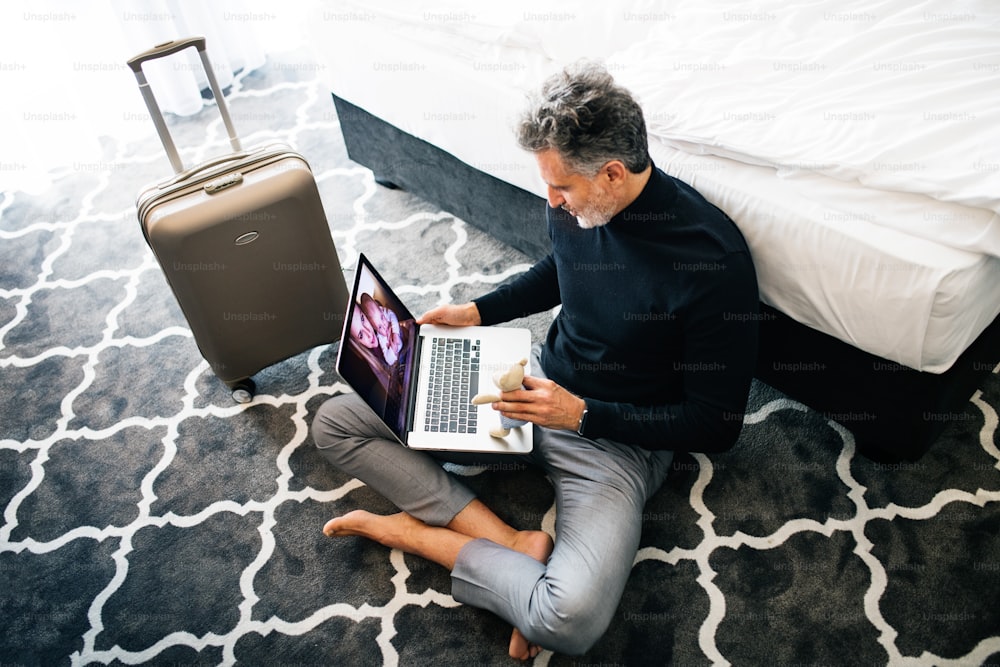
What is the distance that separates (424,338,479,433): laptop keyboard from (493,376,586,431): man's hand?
0.47ft

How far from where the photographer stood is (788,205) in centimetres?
136

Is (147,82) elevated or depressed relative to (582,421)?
elevated

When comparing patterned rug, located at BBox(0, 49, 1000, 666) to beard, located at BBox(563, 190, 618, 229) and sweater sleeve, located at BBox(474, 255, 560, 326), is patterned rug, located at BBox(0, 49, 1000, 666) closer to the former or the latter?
sweater sleeve, located at BBox(474, 255, 560, 326)

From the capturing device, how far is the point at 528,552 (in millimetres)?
1437

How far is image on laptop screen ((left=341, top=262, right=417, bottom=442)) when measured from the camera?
135cm

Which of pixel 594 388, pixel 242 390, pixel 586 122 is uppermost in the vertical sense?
pixel 586 122

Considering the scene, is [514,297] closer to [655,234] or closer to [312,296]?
[655,234]

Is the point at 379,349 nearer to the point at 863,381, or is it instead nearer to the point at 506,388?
the point at 506,388

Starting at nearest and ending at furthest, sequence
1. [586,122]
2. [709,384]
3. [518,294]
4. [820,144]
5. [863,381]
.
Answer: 1. [586,122]
2. [709,384]
3. [820,144]
4. [863,381]
5. [518,294]

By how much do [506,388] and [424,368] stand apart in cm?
25

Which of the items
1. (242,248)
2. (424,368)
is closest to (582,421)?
(424,368)

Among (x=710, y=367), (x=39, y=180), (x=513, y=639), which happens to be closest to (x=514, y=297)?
(x=710, y=367)

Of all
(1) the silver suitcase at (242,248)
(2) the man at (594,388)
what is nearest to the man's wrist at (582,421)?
(2) the man at (594,388)

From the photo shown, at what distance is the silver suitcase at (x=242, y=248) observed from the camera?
1.54 meters
